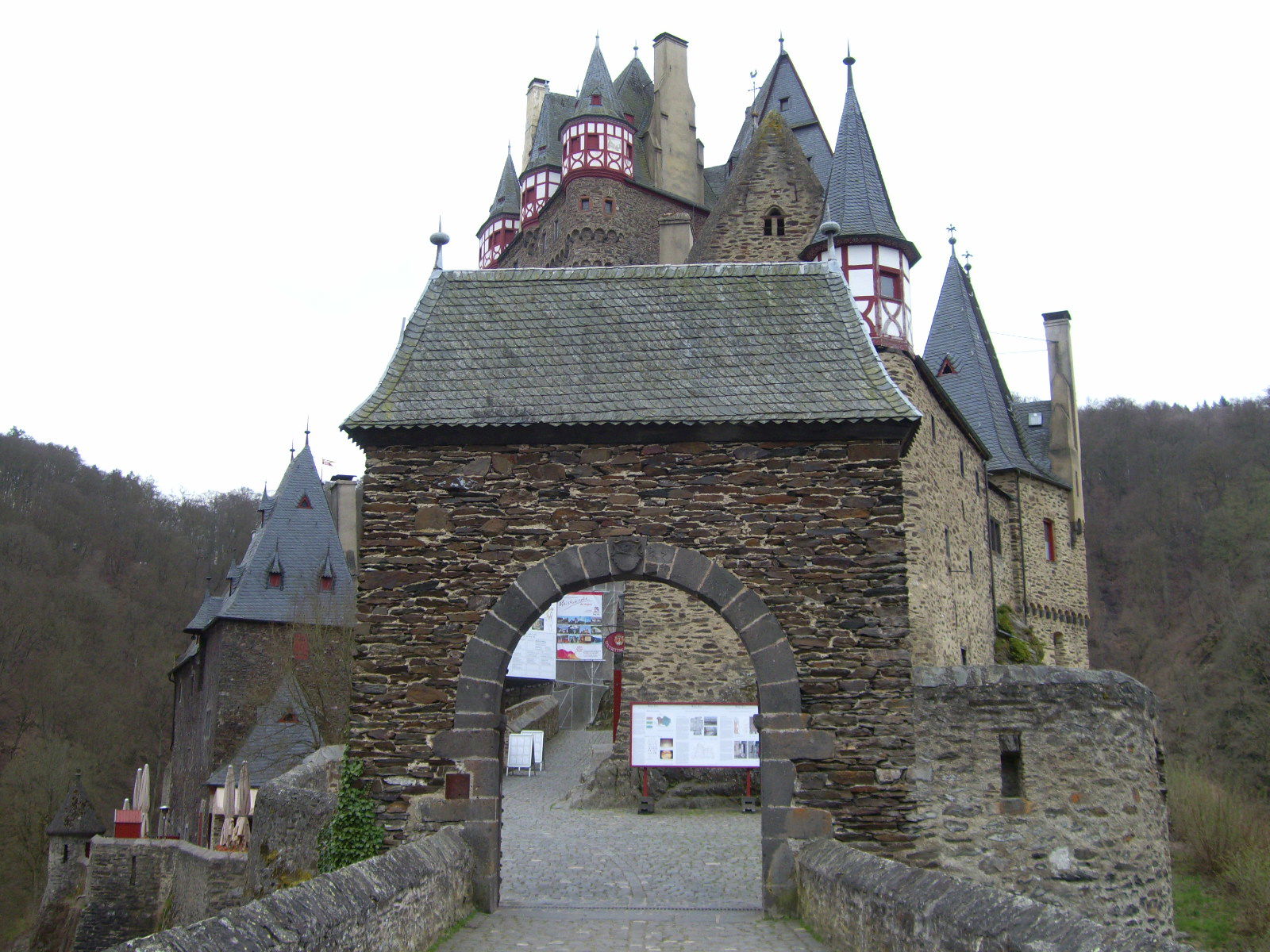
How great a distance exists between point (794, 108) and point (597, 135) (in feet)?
28.6

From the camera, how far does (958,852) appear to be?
10.1 metres

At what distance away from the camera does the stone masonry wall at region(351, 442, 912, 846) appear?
9.84m

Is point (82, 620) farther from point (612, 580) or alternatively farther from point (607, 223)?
point (612, 580)

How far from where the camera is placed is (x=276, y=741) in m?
30.2

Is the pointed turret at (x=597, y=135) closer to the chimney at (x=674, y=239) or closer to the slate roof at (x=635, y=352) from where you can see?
the chimney at (x=674, y=239)

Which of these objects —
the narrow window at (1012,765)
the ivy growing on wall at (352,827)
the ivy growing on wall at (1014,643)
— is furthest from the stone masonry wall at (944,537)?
the ivy growing on wall at (352,827)

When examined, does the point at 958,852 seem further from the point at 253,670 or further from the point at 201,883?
the point at 253,670

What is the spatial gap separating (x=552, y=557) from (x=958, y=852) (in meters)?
4.23

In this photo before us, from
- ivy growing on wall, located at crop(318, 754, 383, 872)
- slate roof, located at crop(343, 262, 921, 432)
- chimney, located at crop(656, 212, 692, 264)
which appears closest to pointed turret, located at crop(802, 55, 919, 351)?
chimney, located at crop(656, 212, 692, 264)

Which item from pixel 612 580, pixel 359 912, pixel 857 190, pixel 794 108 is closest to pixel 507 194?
pixel 794 108

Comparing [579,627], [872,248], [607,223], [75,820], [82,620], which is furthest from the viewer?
[82,620]

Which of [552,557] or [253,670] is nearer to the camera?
[552,557]

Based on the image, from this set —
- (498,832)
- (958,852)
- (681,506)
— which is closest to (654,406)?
(681,506)

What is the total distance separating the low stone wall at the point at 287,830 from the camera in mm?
12055
